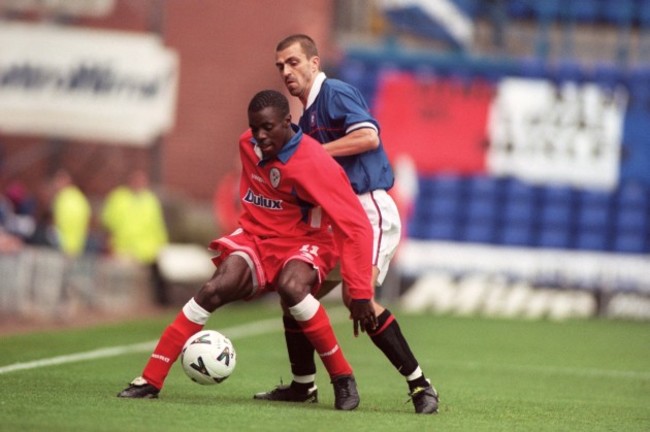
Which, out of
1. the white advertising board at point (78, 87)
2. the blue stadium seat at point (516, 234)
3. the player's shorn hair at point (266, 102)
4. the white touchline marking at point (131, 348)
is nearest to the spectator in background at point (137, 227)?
the white advertising board at point (78, 87)

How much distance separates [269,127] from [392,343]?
1.32 m

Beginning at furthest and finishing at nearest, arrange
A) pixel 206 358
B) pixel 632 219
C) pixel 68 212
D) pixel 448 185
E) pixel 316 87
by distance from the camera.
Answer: pixel 448 185
pixel 632 219
pixel 68 212
pixel 316 87
pixel 206 358

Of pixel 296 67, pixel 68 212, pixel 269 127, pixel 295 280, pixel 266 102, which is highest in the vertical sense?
pixel 296 67

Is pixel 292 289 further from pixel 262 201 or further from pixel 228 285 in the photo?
pixel 262 201

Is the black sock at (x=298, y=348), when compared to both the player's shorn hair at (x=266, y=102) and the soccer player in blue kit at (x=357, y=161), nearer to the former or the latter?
the soccer player in blue kit at (x=357, y=161)

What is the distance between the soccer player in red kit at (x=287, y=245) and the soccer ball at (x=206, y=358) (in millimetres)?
73

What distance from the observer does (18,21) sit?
2425 centimetres

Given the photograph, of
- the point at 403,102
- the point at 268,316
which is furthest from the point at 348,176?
the point at 403,102

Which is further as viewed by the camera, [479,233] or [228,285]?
[479,233]

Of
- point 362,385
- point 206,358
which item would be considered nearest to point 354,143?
point 206,358

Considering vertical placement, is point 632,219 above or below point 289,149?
below

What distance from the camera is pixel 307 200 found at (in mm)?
7773

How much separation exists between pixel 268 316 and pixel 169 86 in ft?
20.4

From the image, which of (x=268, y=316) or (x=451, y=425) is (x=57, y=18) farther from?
(x=451, y=425)
